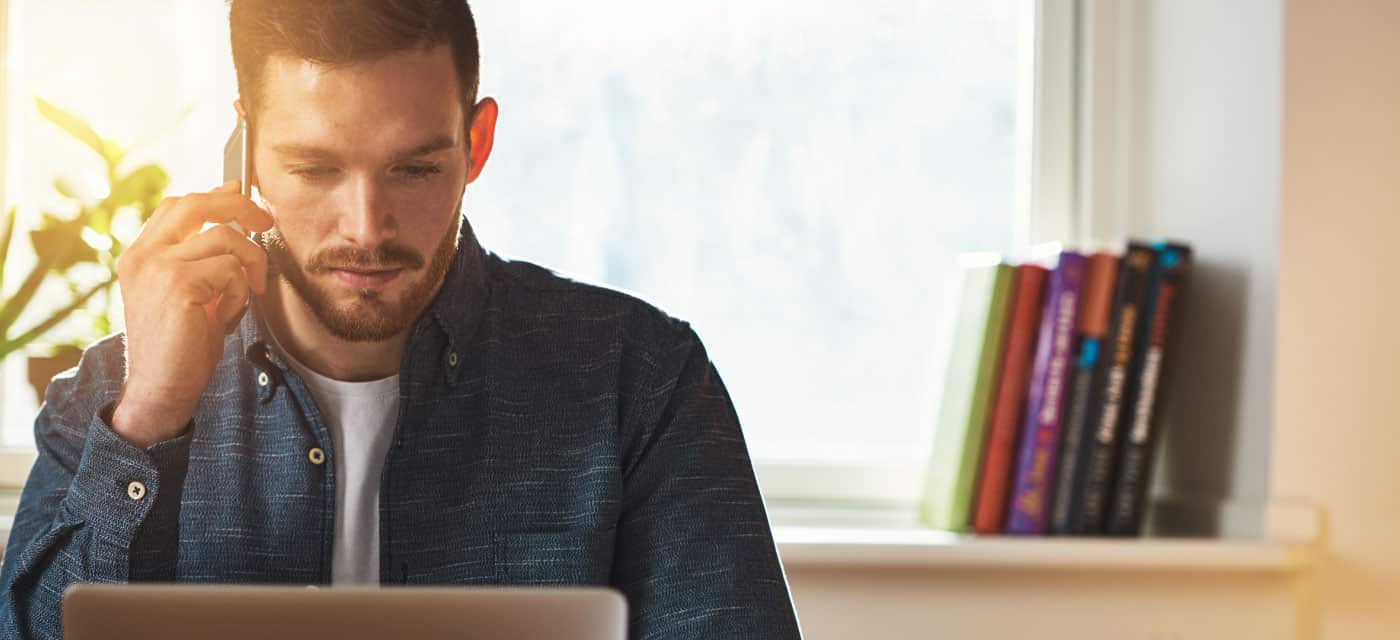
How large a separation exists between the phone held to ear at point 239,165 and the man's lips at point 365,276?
3.6 inches

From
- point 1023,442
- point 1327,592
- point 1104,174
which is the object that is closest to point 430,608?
point 1023,442

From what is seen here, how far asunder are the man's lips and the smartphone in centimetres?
10

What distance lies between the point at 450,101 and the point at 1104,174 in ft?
3.21

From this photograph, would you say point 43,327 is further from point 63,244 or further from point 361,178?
point 361,178

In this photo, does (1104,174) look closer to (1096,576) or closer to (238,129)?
(1096,576)

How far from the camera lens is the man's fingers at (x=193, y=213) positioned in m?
1.20

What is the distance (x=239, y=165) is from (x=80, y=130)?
23.6 inches

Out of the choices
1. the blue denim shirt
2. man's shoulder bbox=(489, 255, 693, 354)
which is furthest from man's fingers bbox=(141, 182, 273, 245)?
man's shoulder bbox=(489, 255, 693, 354)

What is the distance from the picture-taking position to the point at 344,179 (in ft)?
3.91

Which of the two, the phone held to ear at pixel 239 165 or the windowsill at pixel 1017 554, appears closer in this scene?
the phone held to ear at pixel 239 165

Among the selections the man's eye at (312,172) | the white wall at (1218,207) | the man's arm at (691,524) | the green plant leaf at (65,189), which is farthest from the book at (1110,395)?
the green plant leaf at (65,189)

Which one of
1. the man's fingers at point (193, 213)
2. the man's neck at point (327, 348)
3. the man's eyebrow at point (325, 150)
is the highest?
the man's eyebrow at point (325, 150)

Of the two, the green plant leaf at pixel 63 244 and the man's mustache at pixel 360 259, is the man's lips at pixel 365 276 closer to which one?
the man's mustache at pixel 360 259

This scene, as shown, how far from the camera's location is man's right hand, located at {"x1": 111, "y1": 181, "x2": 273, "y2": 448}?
45.9 inches
